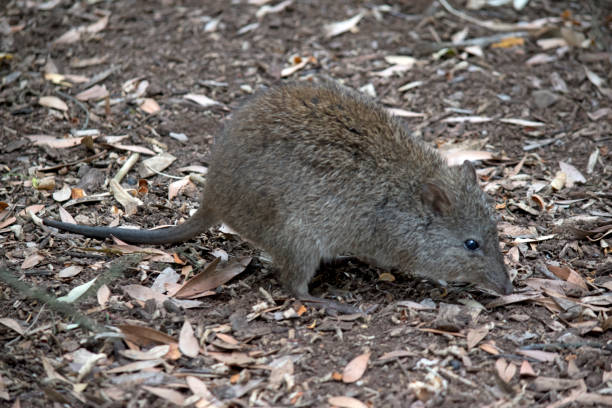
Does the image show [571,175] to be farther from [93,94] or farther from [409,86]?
[93,94]

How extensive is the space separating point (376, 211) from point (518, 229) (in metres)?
1.51

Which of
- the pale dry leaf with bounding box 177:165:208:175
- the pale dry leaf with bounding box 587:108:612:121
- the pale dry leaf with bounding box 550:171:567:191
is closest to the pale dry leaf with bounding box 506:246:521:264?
the pale dry leaf with bounding box 550:171:567:191

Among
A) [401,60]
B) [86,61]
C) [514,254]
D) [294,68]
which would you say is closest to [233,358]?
[514,254]

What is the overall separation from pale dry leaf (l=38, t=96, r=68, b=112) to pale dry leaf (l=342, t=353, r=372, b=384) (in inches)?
181

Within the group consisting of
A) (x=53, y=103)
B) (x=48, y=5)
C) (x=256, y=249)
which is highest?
(x=48, y=5)

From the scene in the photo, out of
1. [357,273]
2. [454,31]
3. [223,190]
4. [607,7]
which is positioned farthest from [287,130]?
[607,7]

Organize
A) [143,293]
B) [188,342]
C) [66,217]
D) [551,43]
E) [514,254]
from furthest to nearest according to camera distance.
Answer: [551,43]
[66,217]
[514,254]
[143,293]
[188,342]

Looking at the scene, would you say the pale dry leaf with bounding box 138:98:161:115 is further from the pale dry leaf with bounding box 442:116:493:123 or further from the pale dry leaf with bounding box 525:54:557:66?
the pale dry leaf with bounding box 525:54:557:66

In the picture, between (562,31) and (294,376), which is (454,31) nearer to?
(562,31)

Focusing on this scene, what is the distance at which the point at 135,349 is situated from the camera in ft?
15.1

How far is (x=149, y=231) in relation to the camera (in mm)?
5656

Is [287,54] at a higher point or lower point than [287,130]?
lower

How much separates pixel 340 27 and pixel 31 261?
201 inches

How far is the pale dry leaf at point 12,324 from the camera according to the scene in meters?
4.66
